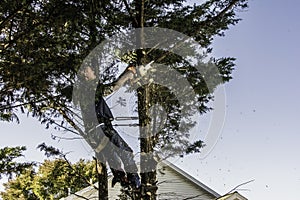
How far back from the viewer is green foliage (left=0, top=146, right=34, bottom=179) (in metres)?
7.08

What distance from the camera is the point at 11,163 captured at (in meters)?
7.21

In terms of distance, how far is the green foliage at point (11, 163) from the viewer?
708 centimetres

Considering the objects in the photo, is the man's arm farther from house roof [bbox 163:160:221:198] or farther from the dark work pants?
house roof [bbox 163:160:221:198]

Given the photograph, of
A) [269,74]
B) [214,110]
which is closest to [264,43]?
[269,74]

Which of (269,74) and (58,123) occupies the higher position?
(269,74)

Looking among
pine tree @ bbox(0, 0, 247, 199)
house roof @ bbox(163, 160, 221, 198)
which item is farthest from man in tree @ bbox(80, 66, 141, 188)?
house roof @ bbox(163, 160, 221, 198)

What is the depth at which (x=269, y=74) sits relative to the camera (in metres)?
7.59

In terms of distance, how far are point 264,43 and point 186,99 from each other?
241 centimetres

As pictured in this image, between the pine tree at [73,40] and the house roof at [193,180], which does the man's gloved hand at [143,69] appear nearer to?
the pine tree at [73,40]

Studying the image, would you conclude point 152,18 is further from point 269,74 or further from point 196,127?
point 269,74

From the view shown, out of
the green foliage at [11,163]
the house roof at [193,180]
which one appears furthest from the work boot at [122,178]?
the house roof at [193,180]

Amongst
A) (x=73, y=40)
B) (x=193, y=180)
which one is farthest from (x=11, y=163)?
(x=193, y=180)

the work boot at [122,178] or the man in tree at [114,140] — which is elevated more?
the man in tree at [114,140]

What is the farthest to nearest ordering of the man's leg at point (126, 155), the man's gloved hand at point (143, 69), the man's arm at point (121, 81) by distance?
the man's gloved hand at point (143, 69) < the man's arm at point (121, 81) < the man's leg at point (126, 155)
